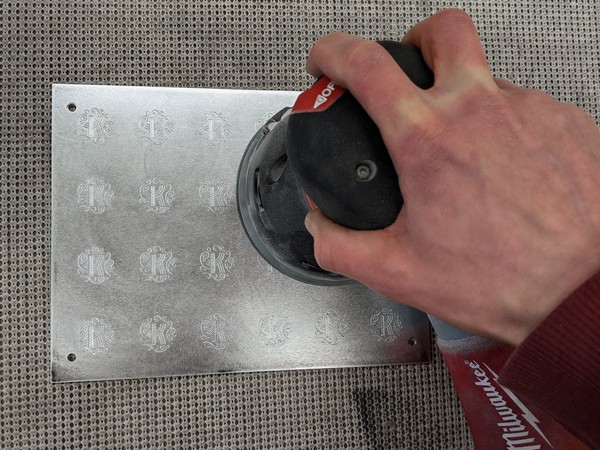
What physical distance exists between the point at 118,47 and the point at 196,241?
182 millimetres

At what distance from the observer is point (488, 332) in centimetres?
27

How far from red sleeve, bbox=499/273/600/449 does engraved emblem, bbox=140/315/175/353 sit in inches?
12.4

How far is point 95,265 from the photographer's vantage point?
501 millimetres

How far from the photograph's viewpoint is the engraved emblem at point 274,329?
20.8 inches

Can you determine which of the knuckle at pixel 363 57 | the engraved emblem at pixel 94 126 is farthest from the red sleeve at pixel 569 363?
the engraved emblem at pixel 94 126

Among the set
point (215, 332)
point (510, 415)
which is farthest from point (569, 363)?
point (215, 332)

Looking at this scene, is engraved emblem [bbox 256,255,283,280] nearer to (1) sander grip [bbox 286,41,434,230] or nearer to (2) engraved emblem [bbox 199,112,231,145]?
(2) engraved emblem [bbox 199,112,231,145]

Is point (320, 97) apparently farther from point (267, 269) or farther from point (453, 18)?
point (267, 269)

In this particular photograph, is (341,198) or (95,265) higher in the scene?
(341,198)

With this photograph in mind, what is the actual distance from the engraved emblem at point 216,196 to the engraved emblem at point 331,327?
13 centimetres

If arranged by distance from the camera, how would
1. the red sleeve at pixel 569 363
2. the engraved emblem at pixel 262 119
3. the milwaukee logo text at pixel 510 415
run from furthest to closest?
1. the engraved emblem at pixel 262 119
2. the milwaukee logo text at pixel 510 415
3. the red sleeve at pixel 569 363

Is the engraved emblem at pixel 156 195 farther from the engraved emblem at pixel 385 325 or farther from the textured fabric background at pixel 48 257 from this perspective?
the engraved emblem at pixel 385 325

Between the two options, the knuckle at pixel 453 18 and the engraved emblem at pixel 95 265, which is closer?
the knuckle at pixel 453 18

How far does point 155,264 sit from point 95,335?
0.08 metres
